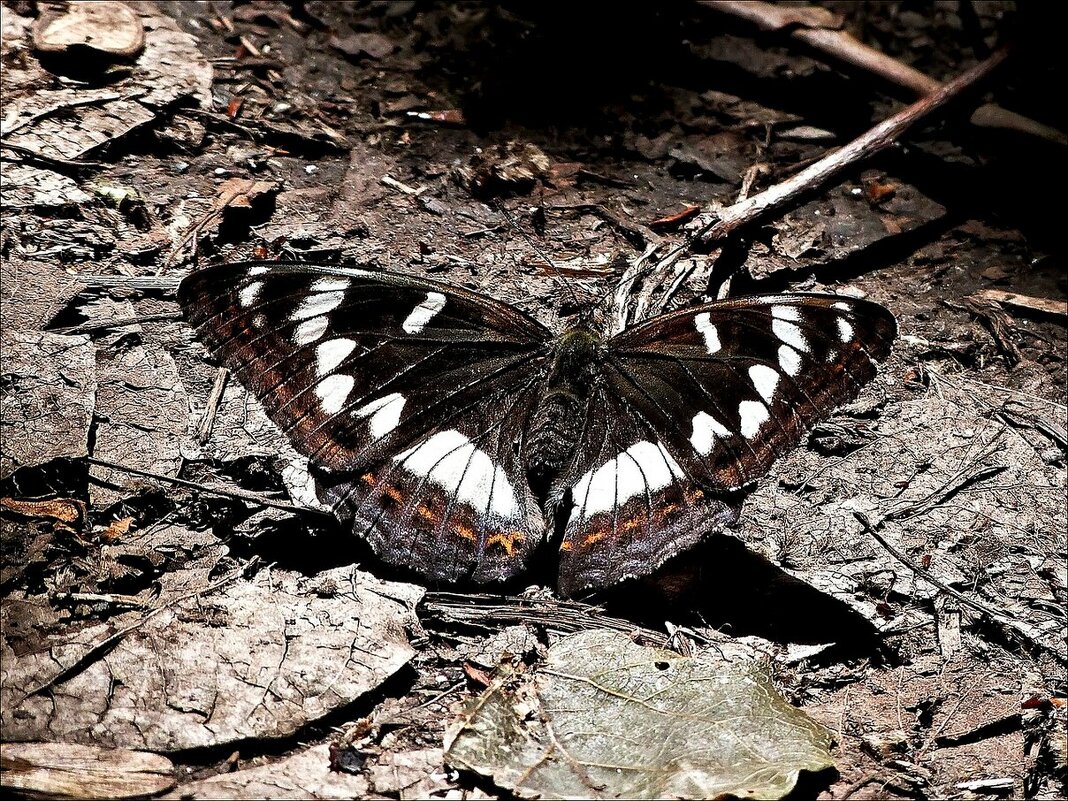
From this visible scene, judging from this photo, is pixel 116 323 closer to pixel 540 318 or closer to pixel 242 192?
pixel 242 192

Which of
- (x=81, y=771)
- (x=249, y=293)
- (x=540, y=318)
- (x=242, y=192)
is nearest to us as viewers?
(x=81, y=771)

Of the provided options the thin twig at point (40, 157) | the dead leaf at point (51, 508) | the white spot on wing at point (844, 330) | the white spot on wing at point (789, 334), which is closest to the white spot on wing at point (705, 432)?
the white spot on wing at point (789, 334)

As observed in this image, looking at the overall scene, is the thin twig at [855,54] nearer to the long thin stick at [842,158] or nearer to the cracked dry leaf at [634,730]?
the long thin stick at [842,158]

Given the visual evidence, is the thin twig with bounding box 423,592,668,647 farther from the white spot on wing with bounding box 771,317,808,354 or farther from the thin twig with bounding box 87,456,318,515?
the white spot on wing with bounding box 771,317,808,354

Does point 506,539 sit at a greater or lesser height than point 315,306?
lesser

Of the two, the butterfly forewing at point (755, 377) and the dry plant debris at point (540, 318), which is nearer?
the dry plant debris at point (540, 318)

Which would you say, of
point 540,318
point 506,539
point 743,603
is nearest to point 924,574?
point 743,603
